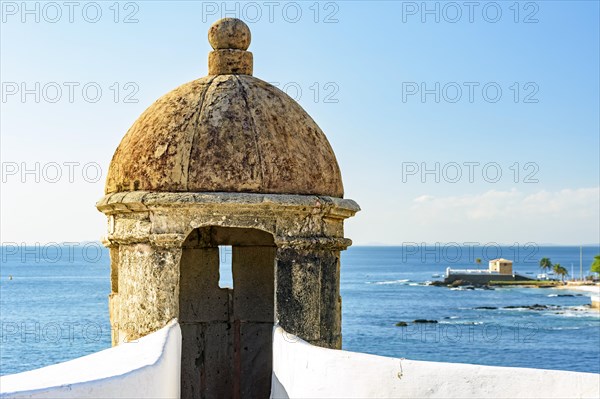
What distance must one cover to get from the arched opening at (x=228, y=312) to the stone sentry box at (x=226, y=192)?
3.28 ft

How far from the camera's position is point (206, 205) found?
15.8 ft

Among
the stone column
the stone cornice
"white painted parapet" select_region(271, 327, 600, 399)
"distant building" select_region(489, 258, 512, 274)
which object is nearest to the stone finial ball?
the stone cornice

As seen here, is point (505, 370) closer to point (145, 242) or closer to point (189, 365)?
point (145, 242)

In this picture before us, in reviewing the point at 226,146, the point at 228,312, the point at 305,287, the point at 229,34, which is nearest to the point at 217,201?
the point at 226,146

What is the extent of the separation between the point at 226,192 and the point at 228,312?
1945mm

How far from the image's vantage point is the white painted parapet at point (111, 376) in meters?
3.09

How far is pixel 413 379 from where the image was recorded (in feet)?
11.5

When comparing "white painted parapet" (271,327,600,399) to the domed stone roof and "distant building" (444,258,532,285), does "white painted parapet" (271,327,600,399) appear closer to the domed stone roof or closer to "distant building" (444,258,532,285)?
the domed stone roof

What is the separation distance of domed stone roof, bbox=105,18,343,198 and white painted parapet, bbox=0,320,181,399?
39.2 inches

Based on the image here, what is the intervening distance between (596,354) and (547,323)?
12.1 metres

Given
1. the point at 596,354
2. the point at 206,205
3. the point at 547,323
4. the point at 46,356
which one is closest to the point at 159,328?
the point at 206,205

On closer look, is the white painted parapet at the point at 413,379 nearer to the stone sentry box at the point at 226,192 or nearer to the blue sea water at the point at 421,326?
the stone sentry box at the point at 226,192

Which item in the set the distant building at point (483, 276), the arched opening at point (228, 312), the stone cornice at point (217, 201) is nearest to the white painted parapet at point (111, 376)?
the stone cornice at point (217, 201)

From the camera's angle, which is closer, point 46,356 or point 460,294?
point 46,356
